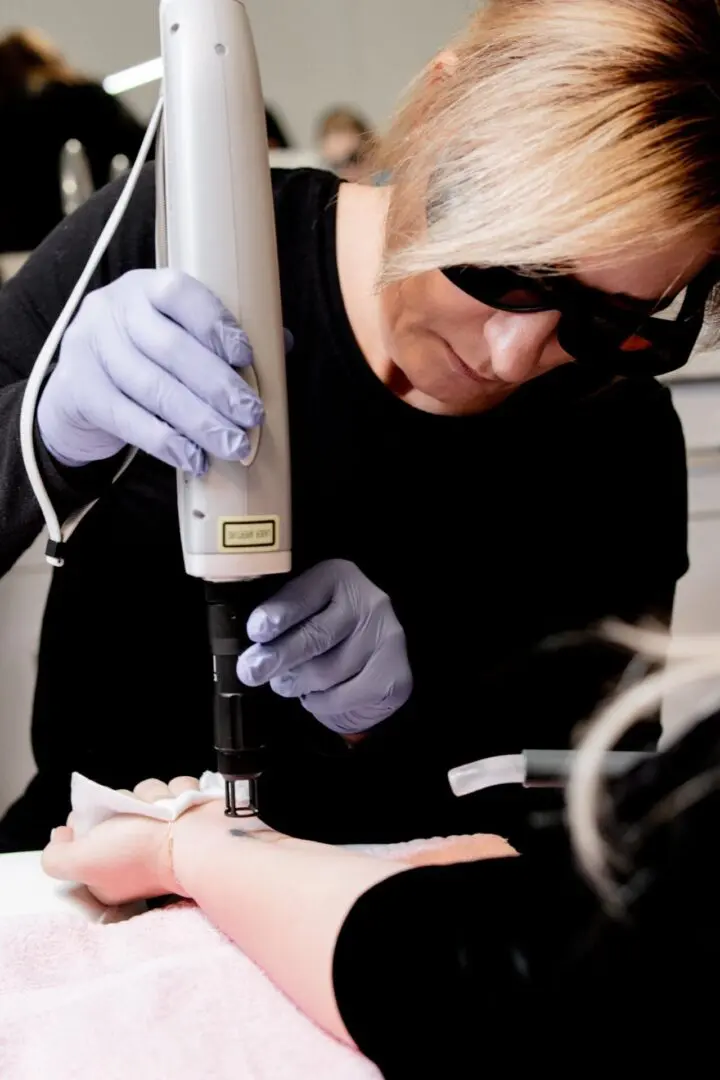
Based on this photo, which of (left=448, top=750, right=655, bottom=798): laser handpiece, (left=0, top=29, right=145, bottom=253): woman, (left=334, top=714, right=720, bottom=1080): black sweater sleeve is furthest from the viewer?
(left=0, top=29, right=145, bottom=253): woman

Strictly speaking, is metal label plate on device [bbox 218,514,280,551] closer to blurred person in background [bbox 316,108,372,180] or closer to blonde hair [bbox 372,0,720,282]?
blonde hair [bbox 372,0,720,282]

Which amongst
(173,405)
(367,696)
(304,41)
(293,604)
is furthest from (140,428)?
(304,41)

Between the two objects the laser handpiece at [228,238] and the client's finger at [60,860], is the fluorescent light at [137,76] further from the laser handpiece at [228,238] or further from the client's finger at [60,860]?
the client's finger at [60,860]

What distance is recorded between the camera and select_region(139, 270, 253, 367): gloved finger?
1.64 ft

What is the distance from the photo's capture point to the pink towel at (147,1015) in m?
0.43

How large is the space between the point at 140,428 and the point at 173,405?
30 mm

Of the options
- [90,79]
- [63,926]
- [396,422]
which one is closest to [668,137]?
[396,422]

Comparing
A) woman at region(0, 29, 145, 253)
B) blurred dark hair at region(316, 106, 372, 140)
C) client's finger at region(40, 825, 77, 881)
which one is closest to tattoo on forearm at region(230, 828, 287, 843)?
client's finger at region(40, 825, 77, 881)

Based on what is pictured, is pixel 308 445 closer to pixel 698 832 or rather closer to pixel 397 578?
pixel 397 578

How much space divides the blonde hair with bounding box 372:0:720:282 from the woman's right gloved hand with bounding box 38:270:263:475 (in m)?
0.14

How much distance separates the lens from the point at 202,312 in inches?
19.8

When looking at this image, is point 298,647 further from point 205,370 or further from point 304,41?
point 304,41

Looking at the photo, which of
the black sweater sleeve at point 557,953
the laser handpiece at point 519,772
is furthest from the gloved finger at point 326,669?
the black sweater sleeve at point 557,953

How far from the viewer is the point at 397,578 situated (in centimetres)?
80
